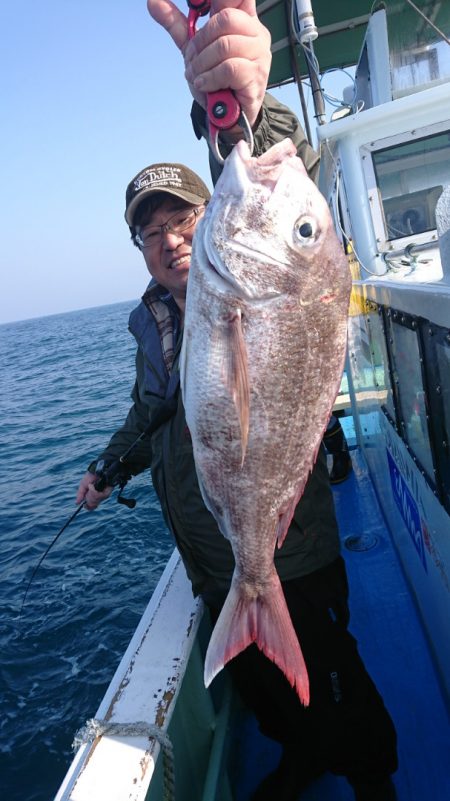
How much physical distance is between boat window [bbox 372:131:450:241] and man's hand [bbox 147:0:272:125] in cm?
285

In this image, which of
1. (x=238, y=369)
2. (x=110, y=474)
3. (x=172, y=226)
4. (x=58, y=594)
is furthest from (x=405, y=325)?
(x=58, y=594)

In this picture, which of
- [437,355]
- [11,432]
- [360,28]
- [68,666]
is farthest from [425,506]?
[11,432]

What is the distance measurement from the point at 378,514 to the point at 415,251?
95.0 inches

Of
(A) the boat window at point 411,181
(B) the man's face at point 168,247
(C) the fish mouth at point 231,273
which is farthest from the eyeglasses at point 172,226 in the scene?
(A) the boat window at point 411,181

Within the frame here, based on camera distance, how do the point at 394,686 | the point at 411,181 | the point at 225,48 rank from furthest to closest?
the point at 411,181 → the point at 394,686 → the point at 225,48

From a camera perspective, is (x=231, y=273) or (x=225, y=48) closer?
(x=225, y=48)

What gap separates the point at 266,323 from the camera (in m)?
1.45

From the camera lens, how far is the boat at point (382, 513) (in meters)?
2.01

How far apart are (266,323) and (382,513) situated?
3.82m

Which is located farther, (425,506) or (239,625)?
(425,506)

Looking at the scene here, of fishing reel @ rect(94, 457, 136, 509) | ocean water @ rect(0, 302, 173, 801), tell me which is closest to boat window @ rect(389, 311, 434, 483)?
fishing reel @ rect(94, 457, 136, 509)

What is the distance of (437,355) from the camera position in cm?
223

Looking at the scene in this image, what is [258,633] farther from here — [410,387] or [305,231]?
[410,387]

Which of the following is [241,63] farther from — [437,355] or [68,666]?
[68,666]
